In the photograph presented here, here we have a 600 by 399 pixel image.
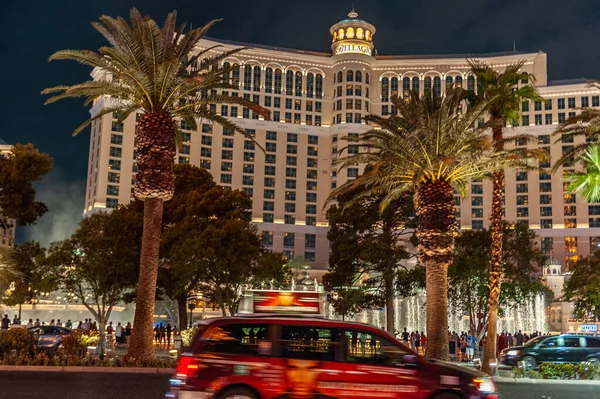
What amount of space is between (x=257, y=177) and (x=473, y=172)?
296 ft

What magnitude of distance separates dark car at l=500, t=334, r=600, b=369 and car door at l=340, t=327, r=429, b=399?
1525 cm

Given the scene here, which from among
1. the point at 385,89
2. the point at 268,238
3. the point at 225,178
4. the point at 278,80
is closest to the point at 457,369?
the point at 268,238

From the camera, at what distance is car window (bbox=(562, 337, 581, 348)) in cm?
2422

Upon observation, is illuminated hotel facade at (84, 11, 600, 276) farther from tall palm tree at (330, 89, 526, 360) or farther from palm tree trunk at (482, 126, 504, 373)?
tall palm tree at (330, 89, 526, 360)

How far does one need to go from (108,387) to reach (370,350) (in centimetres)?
806

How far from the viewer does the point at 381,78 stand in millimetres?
120688

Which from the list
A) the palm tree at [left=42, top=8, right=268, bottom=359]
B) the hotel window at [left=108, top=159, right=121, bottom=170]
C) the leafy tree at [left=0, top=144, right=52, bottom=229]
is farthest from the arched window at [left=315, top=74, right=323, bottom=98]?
the palm tree at [left=42, top=8, right=268, bottom=359]

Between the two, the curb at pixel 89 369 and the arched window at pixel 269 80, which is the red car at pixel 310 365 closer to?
the curb at pixel 89 369

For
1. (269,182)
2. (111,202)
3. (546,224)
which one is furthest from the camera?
(269,182)

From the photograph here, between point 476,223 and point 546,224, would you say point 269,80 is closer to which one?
point 476,223

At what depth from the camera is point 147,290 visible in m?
22.2

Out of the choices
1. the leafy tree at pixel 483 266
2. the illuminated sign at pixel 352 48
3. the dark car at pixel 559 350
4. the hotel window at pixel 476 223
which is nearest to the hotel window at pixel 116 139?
the illuminated sign at pixel 352 48

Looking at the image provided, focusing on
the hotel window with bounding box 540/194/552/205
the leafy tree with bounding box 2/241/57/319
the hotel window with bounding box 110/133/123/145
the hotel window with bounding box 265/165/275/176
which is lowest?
the leafy tree with bounding box 2/241/57/319

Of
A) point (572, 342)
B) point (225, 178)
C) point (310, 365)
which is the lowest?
point (572, 342)
